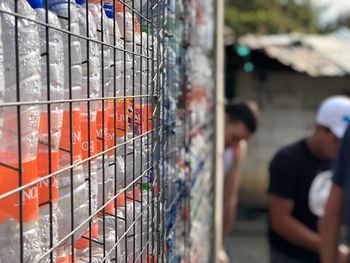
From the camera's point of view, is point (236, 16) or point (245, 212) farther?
point (236, 16)

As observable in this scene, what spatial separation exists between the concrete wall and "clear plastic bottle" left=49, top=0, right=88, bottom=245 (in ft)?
26.4

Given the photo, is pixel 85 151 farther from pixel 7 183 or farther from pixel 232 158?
pixel 232 158

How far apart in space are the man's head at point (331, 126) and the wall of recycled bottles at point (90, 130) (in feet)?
5.20

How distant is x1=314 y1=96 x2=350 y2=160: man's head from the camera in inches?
126

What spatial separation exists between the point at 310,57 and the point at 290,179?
5.28 m

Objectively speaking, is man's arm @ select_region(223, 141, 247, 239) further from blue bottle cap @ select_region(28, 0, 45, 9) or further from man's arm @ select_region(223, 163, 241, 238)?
blue bottle cap @ select_region(28, 0, 45, 9)

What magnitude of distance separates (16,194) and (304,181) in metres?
2.64

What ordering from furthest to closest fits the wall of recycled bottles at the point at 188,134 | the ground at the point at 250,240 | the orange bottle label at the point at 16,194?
the ground at the point at 250,240 < the wall of recycled bottles at the point at 188,134 < the orange bottle label at the point at 16,194

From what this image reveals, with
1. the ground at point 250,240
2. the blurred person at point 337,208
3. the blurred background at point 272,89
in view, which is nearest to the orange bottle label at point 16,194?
the blurred person at point 337,208

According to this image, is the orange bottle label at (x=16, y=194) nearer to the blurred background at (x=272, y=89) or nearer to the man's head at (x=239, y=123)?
the man's head at (x=239, y=123)

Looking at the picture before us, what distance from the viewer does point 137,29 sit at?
1.29 meters

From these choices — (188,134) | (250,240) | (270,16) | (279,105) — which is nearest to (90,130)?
(188,134)

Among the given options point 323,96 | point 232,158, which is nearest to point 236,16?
point 323,96

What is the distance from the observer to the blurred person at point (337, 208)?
103 inches
